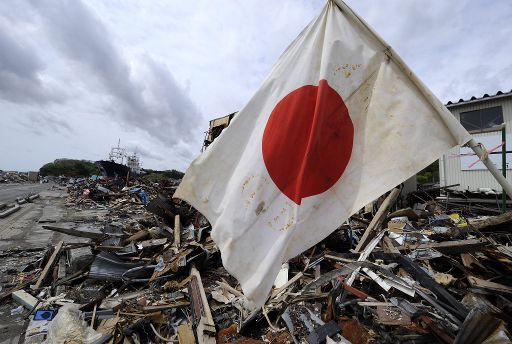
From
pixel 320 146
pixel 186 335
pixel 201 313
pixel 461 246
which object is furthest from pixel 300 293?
pixel 320 146

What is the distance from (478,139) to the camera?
39.0ft

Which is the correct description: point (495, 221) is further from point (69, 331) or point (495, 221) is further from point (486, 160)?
point (69, 331)

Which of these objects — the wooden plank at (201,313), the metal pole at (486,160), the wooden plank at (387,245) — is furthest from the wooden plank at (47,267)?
the metal pole at (486,160)

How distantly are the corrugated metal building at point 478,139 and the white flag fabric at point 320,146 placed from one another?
11945 mm

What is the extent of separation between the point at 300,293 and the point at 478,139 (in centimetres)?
1222

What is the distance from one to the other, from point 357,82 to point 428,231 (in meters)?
6.01

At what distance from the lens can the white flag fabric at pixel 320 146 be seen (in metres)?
1.75

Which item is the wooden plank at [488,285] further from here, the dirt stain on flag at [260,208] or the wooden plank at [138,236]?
the wooden plank at [138,236]

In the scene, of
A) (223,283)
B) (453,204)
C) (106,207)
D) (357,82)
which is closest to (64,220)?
(106,207)

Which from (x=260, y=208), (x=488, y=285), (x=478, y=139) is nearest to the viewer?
(x=260, y=208)

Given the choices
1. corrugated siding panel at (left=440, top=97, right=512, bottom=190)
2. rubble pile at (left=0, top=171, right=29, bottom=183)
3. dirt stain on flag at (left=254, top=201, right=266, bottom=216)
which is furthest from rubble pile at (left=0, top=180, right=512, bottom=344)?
rubble pile at (left=0, top=171, right=29, bottom=183)

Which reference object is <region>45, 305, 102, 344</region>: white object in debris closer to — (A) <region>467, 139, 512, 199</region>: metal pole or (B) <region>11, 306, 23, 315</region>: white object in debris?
(B) <region>11, 306, 23, 315</region>: white object in debris

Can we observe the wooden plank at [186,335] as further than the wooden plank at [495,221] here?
No

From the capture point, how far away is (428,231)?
646 cm
